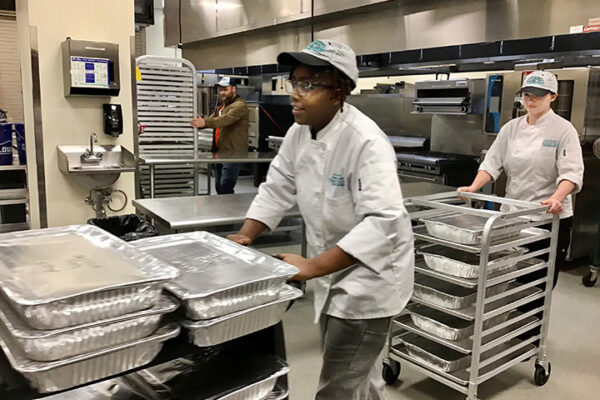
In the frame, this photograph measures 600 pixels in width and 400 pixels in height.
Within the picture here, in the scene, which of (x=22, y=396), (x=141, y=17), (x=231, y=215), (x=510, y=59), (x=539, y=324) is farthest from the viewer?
(x=141, y=17)

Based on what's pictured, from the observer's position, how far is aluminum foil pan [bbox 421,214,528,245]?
91.0 inches

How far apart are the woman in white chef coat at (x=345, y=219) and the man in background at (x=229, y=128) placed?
12.7ft

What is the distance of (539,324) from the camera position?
2.70 m

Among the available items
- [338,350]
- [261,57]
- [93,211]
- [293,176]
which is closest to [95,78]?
[93,211]

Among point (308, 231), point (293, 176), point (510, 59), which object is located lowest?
point (308, 231)

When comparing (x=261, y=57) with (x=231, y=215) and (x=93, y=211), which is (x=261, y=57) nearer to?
(x=93, y=211)

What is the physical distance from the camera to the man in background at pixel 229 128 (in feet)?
18.4

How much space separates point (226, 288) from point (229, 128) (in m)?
4.86

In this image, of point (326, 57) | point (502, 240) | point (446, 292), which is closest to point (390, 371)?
point (446, 292)

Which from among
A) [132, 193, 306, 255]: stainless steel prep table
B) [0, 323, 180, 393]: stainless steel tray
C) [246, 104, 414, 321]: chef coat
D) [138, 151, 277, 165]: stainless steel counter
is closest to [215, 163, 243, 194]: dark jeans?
[138, 151, 277, 165]: stainless steel counter

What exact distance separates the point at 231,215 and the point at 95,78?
4.38ft

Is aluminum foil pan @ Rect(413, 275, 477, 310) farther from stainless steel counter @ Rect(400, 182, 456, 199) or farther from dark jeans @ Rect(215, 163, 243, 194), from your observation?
dark jeans @ Rect(215, 163, 243, 194)

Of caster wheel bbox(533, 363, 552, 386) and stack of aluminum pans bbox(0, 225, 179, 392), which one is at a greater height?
stack of aluminum pans bbox(0, 225, 179, 392)

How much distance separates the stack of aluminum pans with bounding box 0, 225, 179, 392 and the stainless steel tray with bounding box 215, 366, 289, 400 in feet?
0.96
